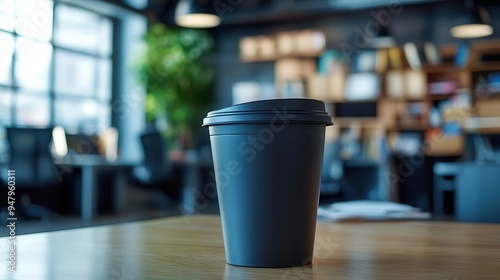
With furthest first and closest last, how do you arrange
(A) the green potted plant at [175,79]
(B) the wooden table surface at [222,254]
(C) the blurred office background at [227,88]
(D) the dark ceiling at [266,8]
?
(A) the green potted plant at [175,79] < (D) the dark ceiling at [266,8] < (C) the blurred office background at [227,88] < (B) the wooden table surface at [222,254]

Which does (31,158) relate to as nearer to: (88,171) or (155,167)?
(88,171)

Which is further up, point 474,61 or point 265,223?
point 474,61

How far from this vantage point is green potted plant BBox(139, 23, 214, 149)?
8023mm

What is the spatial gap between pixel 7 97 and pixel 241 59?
3449 mm

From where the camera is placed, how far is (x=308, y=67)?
8.23 metres

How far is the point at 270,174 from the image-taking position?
2.18ft

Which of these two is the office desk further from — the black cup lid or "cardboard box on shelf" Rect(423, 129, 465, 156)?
the black cup lid

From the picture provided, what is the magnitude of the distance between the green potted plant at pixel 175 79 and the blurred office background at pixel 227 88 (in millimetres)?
20

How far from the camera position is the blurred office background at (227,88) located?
22.4ft

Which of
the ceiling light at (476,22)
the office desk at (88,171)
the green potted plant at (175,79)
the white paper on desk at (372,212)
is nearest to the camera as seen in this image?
the white paper on desk at (372,212)

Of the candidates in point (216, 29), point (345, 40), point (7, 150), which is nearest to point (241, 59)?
point (216, 29)

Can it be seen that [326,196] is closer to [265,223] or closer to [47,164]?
[47,164]

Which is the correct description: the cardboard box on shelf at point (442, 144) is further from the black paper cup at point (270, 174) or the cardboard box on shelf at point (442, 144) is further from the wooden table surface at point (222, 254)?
the black paper cup at point (270, 174)

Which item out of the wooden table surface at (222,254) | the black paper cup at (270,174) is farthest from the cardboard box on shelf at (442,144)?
the black paper cup at (270,174)
